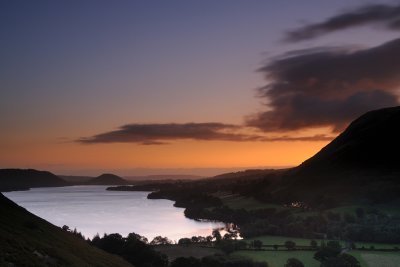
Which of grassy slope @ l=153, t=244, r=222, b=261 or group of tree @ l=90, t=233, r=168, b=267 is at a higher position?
group of tree @ l=90, t=233, r=168, b=267

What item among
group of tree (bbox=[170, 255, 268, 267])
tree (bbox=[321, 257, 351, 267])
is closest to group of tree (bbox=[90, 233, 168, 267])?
group of tree (bbox=[170, 255, 268, 267])

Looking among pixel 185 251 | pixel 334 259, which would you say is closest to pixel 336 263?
pixel 334 259

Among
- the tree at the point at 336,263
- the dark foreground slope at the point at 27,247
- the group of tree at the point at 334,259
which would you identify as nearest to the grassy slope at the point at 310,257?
the group of tree at the point at 334,259

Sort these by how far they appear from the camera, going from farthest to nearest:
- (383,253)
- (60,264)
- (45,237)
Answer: (383,253) → (45,237) → (60,264)

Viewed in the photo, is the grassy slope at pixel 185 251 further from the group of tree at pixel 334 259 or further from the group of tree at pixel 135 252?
the group of tree at pixel 334 259

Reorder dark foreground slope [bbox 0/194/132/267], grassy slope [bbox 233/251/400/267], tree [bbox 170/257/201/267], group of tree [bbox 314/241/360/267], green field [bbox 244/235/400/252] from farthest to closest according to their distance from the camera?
green field [bbox 244/235/400/252] → grassy slope [bbox 233/251/400/267] → group of tree [bbox 314/241/360/267] → tree [bbox 170/257/201/267] → dark foreground slope [bbox 0/194/132/267]

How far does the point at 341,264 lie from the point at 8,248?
90458mm

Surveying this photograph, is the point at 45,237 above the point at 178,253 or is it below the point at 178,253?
above

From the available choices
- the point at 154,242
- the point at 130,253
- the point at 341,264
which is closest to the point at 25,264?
the point at 130,253

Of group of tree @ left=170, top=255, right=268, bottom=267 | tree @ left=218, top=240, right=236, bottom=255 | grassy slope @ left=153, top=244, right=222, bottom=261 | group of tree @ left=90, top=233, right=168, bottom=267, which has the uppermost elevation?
group of tree @ left=90, top=233, right=168, bottom=267

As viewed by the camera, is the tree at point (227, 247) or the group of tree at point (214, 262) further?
the tree at point (227, 247)

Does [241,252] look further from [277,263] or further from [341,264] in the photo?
[341,264]

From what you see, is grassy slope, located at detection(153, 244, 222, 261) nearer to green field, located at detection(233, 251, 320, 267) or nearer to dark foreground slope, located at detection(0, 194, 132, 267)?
green field, located at detection(233, 251, 320, 267)

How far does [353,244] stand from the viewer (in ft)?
505
